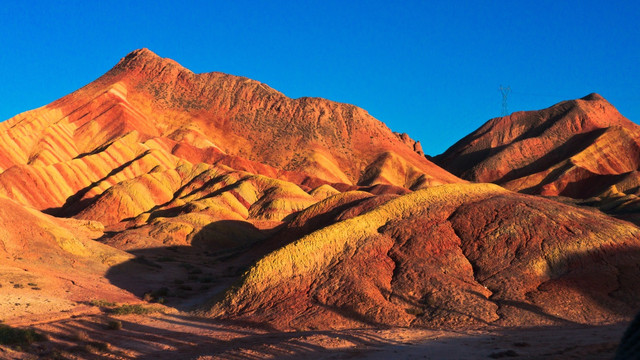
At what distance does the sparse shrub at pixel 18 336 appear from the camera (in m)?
14.5

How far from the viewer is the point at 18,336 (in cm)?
1485

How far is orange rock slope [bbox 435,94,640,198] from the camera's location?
10569 centimetres

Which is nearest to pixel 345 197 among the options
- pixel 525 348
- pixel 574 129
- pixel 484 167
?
pixel 525 348

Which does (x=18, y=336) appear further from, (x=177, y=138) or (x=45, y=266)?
(x=177, y=138)

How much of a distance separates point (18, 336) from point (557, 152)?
13898 cm

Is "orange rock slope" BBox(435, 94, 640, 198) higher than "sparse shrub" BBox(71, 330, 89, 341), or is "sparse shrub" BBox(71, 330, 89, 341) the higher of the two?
"orange rock slope" BBox(435, 94, 640, 198)

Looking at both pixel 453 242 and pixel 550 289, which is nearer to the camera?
pixel 550 289

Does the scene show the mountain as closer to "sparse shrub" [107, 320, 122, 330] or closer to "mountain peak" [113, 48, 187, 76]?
"mountain peak" [113, 48, 187, 76]

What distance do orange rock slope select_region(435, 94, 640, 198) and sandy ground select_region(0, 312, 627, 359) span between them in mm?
86747

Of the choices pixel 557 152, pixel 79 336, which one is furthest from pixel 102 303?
pixel 557 152

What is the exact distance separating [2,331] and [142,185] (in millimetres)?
62685

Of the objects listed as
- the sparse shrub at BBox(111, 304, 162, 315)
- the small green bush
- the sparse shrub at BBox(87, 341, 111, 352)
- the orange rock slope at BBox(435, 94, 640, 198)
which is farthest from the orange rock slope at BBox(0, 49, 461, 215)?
the sparse shrub at BBox(87, 341, 111, 352)

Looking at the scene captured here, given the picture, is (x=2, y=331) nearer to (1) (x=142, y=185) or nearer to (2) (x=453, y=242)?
(2) (x=453, y=242)

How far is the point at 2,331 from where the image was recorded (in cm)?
1482
